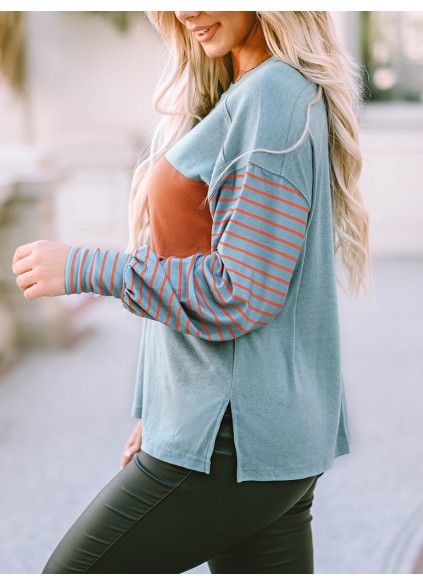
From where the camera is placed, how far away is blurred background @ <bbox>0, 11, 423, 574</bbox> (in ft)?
9.36

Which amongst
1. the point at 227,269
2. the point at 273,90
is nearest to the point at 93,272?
the point at 227,269

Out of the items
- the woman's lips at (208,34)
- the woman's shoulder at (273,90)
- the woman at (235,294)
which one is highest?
the woman's lips at (208,34)

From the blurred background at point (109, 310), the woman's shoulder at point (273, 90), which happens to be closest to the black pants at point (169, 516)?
the woman's shoulder at point (273, 90)

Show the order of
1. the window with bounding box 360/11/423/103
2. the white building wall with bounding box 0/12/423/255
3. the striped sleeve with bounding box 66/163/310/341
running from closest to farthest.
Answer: the striped sleeve with bounding box 66/163/310/341 → the white building wall with bounding box 0/12/423/255 → the window with bounding box 360/11/423/103

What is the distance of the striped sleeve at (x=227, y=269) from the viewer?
109 centimetres

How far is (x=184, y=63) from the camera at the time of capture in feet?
4.55

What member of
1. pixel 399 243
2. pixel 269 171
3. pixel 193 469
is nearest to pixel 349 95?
pixel 269 171

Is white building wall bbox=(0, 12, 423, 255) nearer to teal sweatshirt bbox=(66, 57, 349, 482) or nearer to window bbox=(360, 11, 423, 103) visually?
window bbox=(360, 11, 423, 103)

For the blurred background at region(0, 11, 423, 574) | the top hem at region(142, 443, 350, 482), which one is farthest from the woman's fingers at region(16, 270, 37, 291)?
the blurred background at region(0, 11, 423, 574)

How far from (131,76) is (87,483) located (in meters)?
5.45

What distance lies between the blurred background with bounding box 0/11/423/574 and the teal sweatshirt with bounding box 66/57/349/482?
58 centimetres

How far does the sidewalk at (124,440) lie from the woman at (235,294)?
138 centimetres

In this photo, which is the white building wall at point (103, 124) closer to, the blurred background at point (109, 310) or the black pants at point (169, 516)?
the blurred background at point (109, 310)

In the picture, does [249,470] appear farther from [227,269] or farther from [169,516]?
[227,269]
